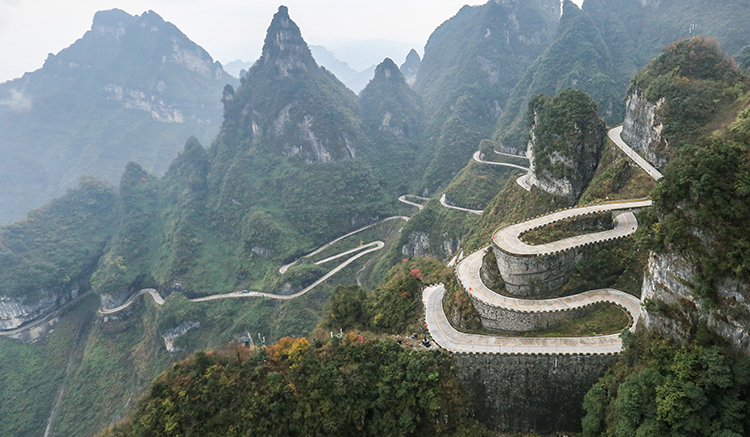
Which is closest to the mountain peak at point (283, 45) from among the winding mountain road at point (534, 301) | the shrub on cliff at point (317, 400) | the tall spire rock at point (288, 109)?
the tall spire rock at point (288, 109)

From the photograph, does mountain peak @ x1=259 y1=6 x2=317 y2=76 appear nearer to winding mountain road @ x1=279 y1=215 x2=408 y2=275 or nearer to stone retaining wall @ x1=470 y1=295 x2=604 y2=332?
winding mountain road @ x1=279 y1=215 x2=408 y2=275

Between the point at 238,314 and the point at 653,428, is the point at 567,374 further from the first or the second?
the point at 238,314

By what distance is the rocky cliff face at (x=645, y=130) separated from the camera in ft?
139

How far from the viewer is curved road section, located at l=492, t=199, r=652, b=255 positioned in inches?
1296

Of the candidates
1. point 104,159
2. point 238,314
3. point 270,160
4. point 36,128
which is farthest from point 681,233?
point 36,128

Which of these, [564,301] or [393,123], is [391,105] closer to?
[393,123]

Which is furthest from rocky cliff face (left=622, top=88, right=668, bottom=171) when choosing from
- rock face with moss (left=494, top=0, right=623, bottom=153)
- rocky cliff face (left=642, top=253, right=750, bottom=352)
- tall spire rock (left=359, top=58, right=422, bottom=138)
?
tall spire rock (left=359, top=58, right=422, bottom=138)

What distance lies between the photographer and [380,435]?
29156mm

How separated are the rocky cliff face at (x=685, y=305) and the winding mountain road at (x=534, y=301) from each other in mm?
4923

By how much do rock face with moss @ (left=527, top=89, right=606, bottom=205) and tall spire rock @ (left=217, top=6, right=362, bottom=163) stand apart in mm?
90389

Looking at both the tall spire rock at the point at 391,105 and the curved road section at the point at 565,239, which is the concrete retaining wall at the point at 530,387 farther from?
the tall spire rock at the point at 391,105

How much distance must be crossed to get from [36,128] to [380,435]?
263338mm

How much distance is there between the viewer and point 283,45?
146 m

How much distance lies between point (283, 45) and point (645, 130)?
451 feet
